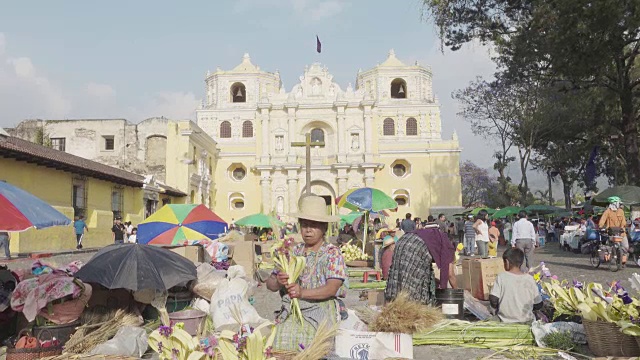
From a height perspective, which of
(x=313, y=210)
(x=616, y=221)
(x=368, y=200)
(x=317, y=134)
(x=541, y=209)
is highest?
(x=317, y=134)

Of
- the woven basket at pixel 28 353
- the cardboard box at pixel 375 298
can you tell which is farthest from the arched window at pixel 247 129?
the woven basket at pixel 28 353

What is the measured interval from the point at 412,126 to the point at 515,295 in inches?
1477

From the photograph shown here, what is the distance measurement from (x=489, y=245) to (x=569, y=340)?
34.6 feet

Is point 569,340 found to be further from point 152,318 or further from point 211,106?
point 211,106

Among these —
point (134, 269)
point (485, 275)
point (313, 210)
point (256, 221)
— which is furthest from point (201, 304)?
point (256, 221)

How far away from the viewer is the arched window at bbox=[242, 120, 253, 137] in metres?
42.7

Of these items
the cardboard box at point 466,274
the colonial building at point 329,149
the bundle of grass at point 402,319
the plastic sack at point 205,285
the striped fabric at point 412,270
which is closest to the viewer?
the bundle of grass at point 402,319

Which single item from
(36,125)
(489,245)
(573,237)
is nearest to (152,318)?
(489,245)

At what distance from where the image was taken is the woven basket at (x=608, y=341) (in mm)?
4141

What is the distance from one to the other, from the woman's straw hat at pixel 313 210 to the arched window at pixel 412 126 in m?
39.3

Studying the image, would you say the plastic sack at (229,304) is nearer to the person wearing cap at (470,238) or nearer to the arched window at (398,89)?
the person wearing cap at (470,238)

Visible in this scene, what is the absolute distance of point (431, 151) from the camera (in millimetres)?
40594

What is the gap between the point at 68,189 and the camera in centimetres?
1762

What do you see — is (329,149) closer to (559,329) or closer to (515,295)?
(515,295)
